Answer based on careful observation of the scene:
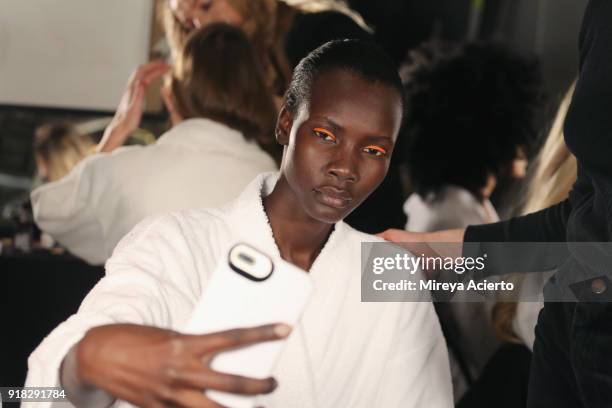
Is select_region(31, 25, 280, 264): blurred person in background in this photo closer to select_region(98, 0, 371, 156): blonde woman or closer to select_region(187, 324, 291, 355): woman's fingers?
select_region(98, 0, 371, 156): blonde woman

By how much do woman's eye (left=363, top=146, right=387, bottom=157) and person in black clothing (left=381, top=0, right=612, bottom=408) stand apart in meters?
0.17

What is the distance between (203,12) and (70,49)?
0.26m

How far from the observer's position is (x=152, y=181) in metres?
1.21

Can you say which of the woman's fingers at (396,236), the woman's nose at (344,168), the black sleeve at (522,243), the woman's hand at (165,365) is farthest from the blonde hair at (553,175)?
the woman's hand at (165,365)

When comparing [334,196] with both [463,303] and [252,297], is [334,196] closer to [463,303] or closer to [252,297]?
[252,297]

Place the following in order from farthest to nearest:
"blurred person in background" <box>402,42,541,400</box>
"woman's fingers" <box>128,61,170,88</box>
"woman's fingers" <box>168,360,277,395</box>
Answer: "blurred person in background" <box>402,42,541,400</box>
"woman's fingers" <box>128,61,170,88</box>
"woman's fingers" <box>168,360,277,395</box>

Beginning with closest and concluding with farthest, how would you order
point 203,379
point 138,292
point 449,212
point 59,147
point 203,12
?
1. point 203,379
2. point 138,292
3. point 203,12
4. point 59,147
5. point 449,212

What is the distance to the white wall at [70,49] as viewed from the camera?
1139 millimetres

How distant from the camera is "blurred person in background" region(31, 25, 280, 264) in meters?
1.20

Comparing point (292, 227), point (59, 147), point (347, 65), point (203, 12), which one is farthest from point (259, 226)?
point (59, 147)

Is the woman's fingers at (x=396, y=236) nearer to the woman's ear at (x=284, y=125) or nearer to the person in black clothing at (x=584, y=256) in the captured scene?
the person in black clothing at (x=584, y=256)

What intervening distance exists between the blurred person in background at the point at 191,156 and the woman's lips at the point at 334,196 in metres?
0.50

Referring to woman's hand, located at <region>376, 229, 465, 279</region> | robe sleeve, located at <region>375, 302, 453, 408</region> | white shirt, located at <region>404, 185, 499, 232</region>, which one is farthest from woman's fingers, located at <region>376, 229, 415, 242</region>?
white shirt, located at <region>404, 185, 499, 232</region>

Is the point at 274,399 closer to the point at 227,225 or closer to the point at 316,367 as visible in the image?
the point at 316,367
